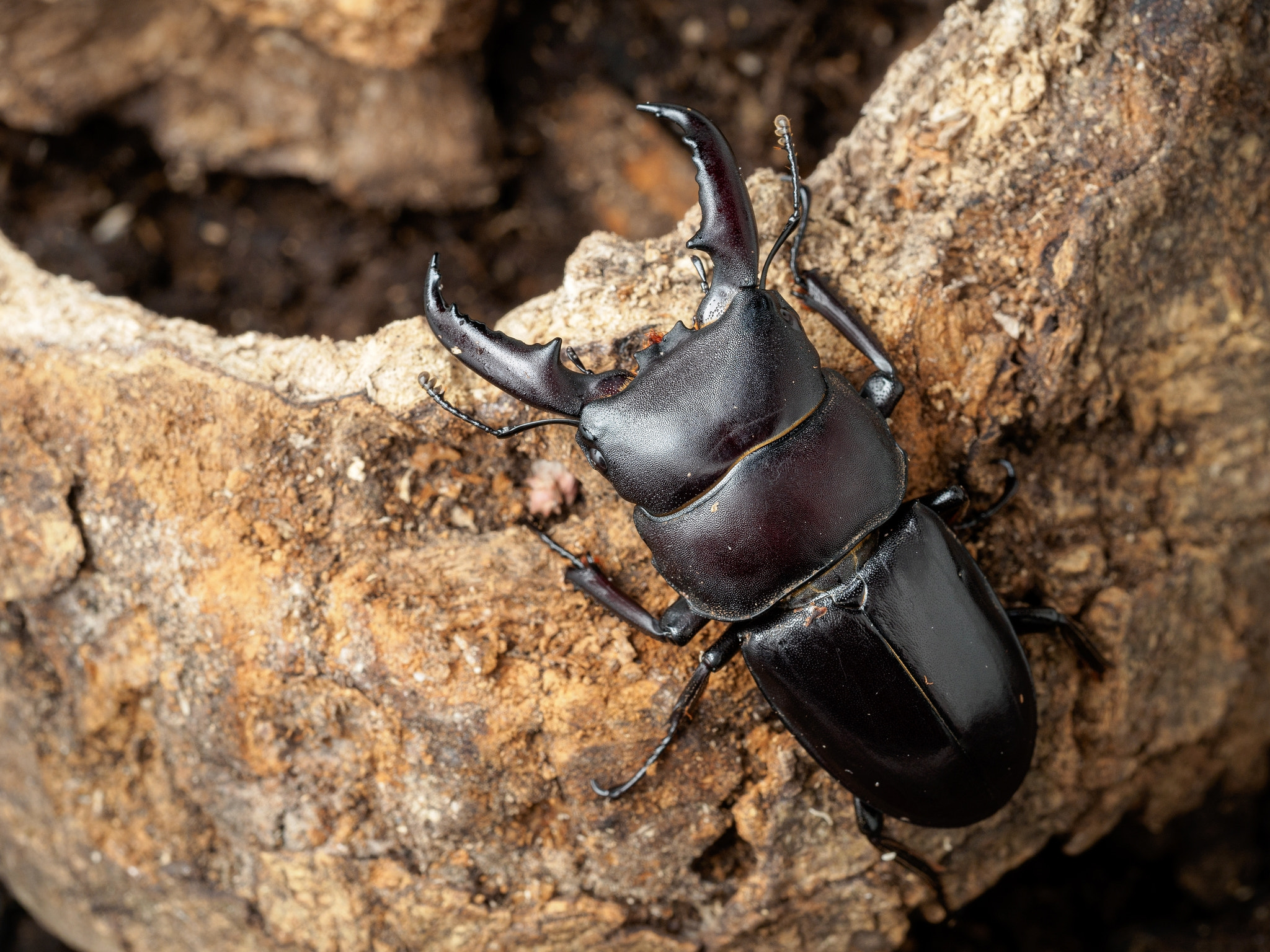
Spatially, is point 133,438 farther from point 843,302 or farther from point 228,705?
point 843,302

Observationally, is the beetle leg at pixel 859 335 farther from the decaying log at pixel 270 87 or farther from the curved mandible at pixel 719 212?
the decaying log at pixel 270 87

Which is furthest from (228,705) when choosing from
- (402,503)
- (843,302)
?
(843,302)

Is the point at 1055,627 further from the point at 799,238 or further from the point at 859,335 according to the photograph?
the point at 799,238

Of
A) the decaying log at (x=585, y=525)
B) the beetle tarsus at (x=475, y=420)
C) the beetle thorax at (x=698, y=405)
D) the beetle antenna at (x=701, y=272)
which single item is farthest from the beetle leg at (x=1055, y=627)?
the beetle tarsus at (x=475, y=420)

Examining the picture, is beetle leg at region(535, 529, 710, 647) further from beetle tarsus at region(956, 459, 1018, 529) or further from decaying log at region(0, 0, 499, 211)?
decaying log at region(0, 0, 499, 211)

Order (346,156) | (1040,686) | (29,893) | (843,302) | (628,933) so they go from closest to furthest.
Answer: (843,302) < (628,933) < (1040,686) < (29,893) < (346,156)

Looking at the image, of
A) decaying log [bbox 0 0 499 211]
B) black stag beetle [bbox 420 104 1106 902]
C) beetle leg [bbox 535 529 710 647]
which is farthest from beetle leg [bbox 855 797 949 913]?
decaying log [bbox 0 0 499 211]
